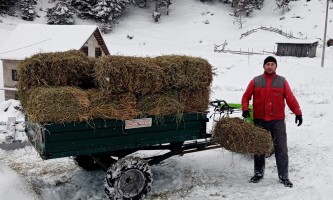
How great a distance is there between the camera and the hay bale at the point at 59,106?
4.90 meters

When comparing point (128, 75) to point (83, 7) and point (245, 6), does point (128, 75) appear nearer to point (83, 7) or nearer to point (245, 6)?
point (83, 7)

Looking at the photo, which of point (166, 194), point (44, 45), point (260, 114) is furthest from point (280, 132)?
point (44, 45)

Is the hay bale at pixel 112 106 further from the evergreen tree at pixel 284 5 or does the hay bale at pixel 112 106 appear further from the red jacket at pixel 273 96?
the evergreen tree at pixel 284 5

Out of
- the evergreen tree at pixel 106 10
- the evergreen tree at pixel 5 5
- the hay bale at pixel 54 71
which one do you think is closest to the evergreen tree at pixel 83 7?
the evergreen tree at pixel 106 10

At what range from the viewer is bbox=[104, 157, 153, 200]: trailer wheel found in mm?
5570

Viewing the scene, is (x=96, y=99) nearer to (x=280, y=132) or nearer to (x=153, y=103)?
(x=153, y=103)

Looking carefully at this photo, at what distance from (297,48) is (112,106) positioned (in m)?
34.5

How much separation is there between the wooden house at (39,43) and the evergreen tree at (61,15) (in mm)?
20421

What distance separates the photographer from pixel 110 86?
5.29 m

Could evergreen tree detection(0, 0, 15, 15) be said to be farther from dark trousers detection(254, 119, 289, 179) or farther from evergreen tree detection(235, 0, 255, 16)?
dark trousers detection(254, 119, 289, 179)

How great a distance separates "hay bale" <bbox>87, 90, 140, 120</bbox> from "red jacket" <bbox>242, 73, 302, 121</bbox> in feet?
7.63

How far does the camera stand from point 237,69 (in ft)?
90.2

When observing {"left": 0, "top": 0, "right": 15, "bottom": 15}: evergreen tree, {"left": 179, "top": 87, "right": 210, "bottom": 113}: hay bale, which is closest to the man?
{"left": 179, "top": 87, "right": 210, "bottom": 113}: hay bale

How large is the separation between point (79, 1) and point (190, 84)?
158 feet
